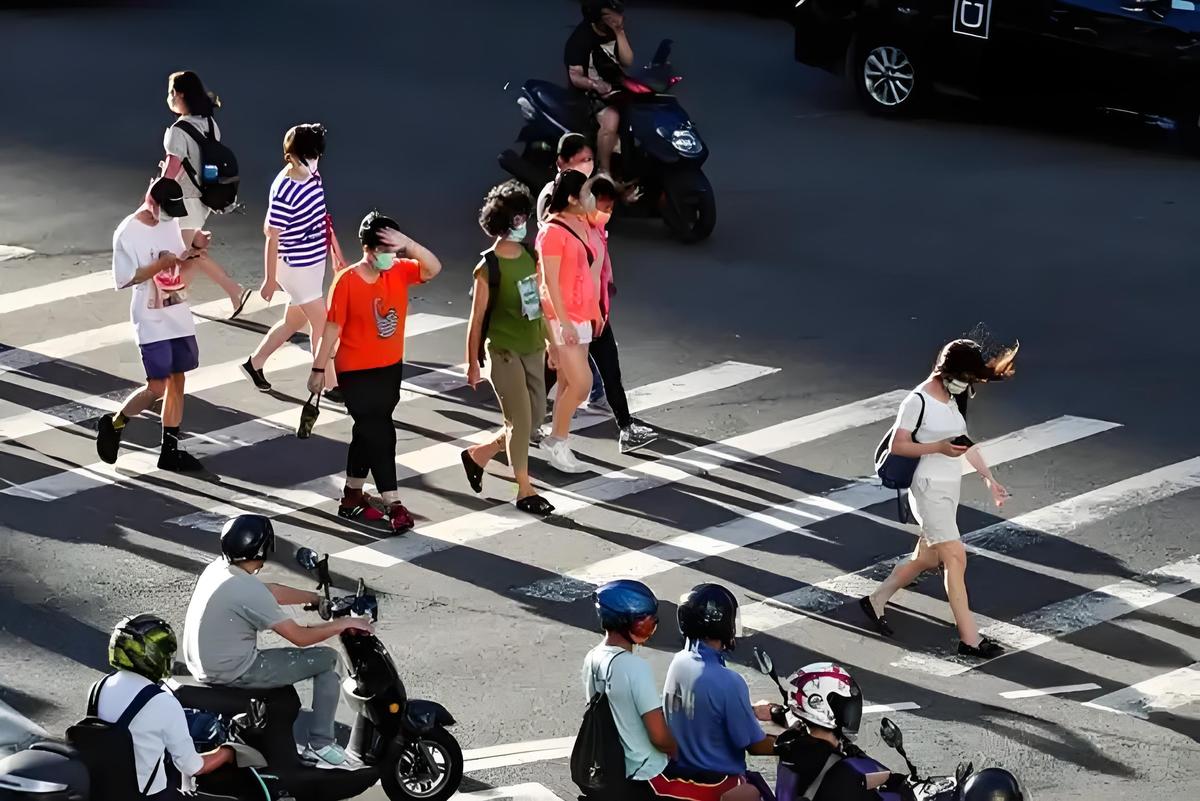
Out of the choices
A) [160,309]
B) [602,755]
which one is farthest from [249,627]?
[160,309]

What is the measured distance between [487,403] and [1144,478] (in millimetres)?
4660

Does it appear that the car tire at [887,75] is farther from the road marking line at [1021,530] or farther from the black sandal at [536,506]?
the black sandal at [536,506]

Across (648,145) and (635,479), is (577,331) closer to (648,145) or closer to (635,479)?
(635,479)

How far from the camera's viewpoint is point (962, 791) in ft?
26.2

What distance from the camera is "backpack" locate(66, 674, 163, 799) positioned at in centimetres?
831

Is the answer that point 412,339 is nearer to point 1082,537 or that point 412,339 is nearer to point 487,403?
point 487,403

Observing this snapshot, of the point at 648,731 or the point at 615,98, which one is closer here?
the point at 648,731

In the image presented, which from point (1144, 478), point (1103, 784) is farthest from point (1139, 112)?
point (1103, 784)

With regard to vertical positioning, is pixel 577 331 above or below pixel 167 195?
below

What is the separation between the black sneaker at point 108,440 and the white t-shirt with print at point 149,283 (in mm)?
599

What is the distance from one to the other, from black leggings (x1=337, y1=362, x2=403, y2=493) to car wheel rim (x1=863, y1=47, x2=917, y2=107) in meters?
11.4

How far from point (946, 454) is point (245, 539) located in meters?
4.06

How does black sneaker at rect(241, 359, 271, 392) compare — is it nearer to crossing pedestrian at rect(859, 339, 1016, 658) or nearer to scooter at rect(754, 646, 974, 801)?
crossing pedestrian at rect(859, 339, 1016, 658)

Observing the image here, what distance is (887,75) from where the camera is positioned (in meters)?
23.6
